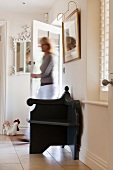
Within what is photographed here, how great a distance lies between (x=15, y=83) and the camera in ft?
22.7

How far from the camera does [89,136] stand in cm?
382

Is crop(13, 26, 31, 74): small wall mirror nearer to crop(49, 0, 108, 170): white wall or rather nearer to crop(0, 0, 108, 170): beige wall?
crop(0, 0, 108, 170): beige wall

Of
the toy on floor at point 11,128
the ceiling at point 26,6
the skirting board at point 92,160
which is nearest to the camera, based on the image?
the skirting board at point 92,160

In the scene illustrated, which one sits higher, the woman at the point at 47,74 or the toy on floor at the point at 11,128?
the woman at the point at 47,74

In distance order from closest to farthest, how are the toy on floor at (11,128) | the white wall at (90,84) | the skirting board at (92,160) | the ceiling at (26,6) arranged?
the skirting board at (92,160) < the white wall at (90,84) < the ceiling at (26,6) < the toy on floor at (11,128)

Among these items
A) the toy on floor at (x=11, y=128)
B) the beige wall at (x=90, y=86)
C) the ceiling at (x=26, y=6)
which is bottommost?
the toy on floor at (x=11, y=128)

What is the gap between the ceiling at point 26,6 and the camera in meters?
6.05

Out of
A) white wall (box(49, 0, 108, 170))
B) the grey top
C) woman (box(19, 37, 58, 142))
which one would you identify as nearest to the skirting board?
white wall (box(49, 0, 108, 170))

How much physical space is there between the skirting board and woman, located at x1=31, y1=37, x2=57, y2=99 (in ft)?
3.85

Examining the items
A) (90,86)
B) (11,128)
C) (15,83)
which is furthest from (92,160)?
(15,83)

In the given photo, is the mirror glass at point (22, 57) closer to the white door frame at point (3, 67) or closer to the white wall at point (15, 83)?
the white wall at point (15, 83)

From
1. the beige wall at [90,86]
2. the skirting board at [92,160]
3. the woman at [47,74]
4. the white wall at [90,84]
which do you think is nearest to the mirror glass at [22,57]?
the woman at [47,74]

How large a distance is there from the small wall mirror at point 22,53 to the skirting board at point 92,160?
3.14 metres

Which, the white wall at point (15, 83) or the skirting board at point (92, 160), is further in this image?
the white wall at point (15, 83)
